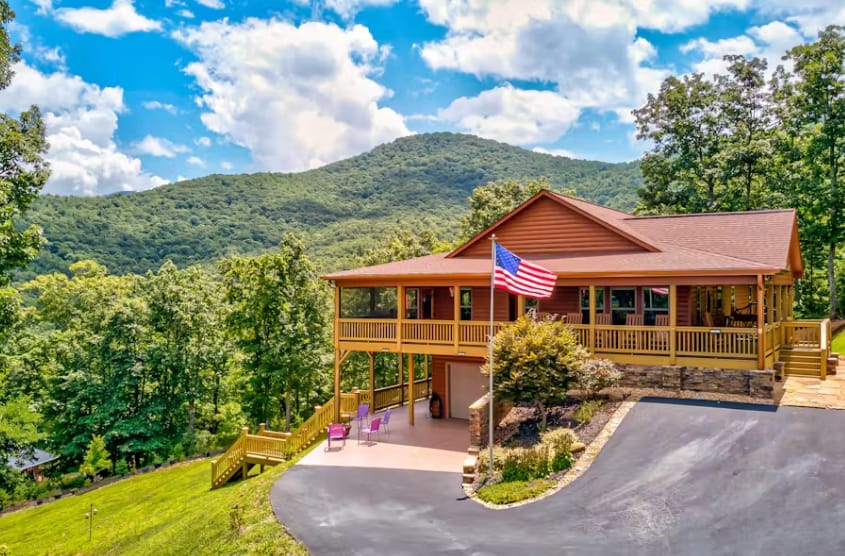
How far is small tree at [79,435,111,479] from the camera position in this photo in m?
26.3

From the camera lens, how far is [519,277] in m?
13.4

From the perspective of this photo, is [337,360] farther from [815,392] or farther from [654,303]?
[815,392]

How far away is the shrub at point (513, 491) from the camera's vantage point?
36.0 feet

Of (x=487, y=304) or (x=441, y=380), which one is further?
(x=441, y=380)

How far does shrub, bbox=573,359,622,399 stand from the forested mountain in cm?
3193

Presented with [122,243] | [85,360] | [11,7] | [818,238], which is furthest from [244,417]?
[122,243]

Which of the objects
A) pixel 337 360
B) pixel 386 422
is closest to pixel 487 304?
pixel 386 422

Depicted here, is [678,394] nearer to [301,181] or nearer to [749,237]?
[749,237]

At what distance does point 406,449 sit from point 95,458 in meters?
18.6

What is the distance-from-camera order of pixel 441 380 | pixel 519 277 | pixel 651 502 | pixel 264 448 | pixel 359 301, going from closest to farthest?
pixel 651 502 → pixel 519 277 → pixel 264 448 → pixel 441 380 → pixel 359 301

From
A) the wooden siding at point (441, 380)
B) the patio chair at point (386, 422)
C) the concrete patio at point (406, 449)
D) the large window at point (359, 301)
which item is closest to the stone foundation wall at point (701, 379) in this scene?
the concrete patio at point (406, 449)

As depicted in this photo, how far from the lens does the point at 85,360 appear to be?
30.6 m

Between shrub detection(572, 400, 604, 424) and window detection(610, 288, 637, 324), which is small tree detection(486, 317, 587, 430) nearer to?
shrub detection(572, 400, 604, 424)

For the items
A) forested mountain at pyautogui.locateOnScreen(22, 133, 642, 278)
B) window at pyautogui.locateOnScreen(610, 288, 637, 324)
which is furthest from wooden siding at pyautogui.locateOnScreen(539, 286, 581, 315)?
forested mountain at pyautogui.locateOnScreen(22, 133, 642, 278)
